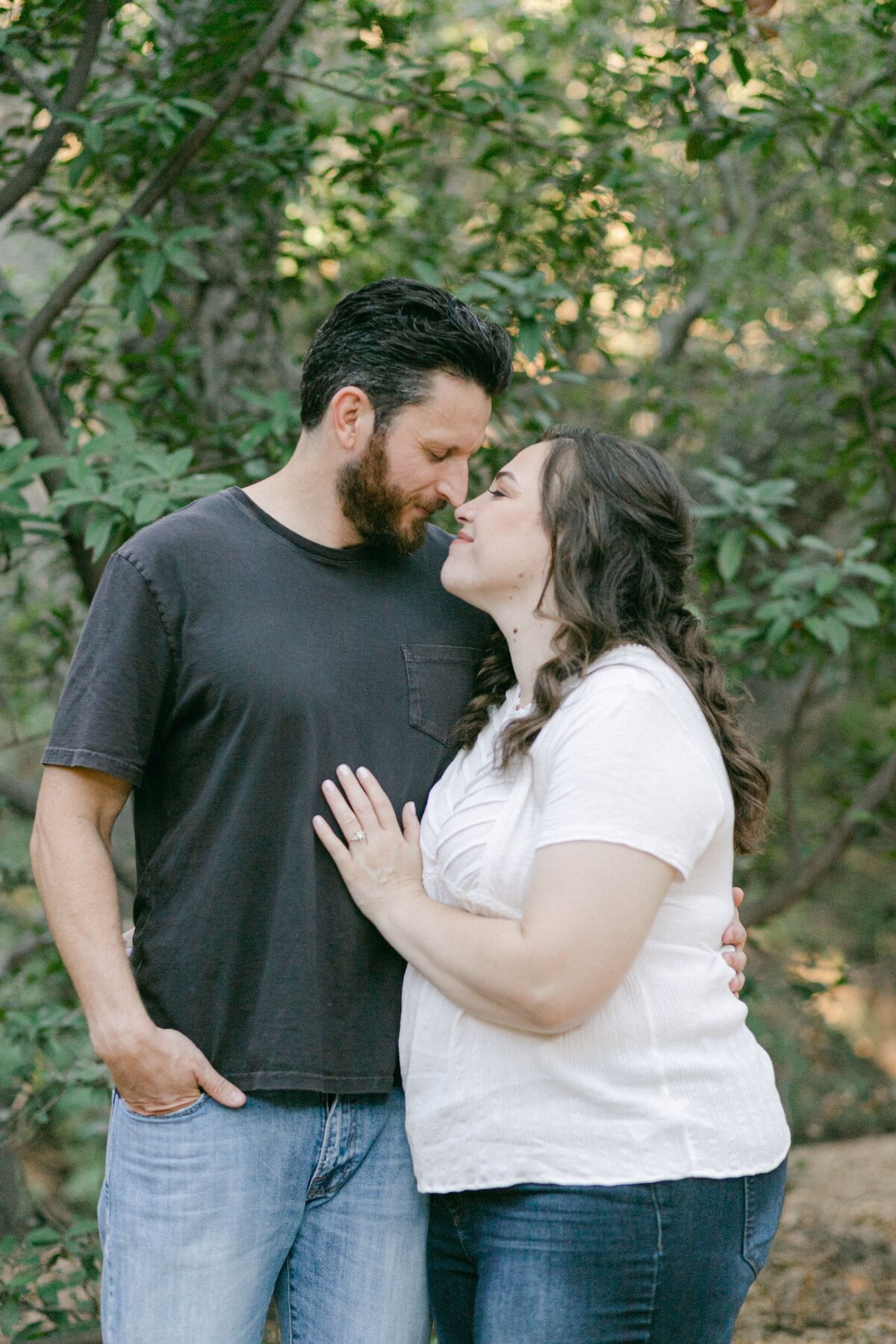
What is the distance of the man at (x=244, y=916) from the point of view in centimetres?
175

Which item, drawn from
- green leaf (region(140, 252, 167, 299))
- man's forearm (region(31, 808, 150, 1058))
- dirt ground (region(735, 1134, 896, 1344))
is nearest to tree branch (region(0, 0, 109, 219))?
green leaf (region(140, 252, 167, 299))

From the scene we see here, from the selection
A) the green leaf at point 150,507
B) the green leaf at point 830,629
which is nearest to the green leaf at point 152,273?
the green leaf at point 150,507

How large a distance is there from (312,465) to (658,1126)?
120 cm

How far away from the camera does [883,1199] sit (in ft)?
14.6

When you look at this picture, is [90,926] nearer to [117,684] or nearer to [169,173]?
[117,684]

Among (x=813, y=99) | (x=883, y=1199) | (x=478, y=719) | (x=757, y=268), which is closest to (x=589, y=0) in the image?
(x=757, y=268)

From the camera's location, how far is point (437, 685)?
203 centimetres

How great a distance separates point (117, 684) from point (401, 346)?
29.6 inches

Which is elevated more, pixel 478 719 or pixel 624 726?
pixel 624 726

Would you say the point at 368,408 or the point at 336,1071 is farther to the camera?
the point at 368,408

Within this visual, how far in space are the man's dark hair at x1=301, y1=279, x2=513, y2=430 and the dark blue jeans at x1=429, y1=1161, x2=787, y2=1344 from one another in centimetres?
126

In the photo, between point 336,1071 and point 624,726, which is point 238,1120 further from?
point 624,726

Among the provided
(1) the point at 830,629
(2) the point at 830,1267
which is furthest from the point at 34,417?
(2) the point at 830,1267

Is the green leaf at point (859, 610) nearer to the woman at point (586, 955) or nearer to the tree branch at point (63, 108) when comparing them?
the woman at point (586, 955)
